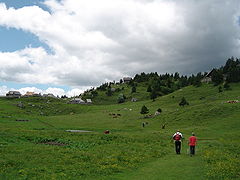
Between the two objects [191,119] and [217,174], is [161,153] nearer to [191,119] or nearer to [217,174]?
[217,174]

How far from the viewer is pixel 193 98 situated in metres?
130

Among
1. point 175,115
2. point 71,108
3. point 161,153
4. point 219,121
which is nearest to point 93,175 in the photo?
point 161,153

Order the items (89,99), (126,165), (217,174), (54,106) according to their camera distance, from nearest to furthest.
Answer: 1. (217,174)
2. (126,165)
3. (54,106)
4. (89,99)

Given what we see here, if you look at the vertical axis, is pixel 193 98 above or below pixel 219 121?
above

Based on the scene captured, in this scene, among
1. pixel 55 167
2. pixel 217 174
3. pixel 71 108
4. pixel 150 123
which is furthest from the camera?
pixel 71 108

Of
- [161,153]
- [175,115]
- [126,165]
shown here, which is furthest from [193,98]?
[126,165]

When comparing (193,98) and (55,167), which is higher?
(193,98)

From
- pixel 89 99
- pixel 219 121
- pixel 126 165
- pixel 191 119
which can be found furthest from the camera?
pixel 89 99

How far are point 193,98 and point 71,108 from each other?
7243 centimetres

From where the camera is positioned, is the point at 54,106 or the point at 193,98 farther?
the point at 54,106

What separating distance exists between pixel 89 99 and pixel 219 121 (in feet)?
471

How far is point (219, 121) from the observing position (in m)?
64.5

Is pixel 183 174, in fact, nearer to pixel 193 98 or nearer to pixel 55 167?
pixel 55 167

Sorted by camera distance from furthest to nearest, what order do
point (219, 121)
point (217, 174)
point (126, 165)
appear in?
point (219, 121)
point (126, 165)
point (217, 174)
